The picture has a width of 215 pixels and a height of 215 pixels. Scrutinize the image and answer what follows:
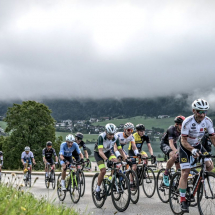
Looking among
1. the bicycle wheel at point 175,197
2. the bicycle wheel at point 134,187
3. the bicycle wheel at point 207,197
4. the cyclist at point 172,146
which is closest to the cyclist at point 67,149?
the bicycle wheel at point 134,187

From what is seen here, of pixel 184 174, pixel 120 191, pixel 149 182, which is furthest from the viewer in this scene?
pixel 149 182

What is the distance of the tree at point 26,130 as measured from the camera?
4997 centimetres

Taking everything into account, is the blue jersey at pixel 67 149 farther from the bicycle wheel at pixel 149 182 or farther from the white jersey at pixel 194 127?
the white jersey at pixel 194 127

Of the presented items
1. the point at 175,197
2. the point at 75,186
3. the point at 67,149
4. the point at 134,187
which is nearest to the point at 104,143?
the point at 134,187

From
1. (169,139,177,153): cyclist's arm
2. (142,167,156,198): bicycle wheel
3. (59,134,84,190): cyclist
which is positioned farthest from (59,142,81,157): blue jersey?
(169,139,177,153): cyclist's arm

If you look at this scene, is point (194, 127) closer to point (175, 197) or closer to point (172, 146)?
point (175, 197)

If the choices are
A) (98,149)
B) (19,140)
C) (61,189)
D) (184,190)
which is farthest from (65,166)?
(19,140)

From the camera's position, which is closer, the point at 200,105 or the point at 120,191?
the point at 200,105

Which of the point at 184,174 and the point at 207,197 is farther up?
the point at 184,174

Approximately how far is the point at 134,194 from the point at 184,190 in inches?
112

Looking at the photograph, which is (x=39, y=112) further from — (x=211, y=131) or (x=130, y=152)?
(x=211, y=131)

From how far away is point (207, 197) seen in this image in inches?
265

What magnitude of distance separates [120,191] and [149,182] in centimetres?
261

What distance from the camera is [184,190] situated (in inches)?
285
